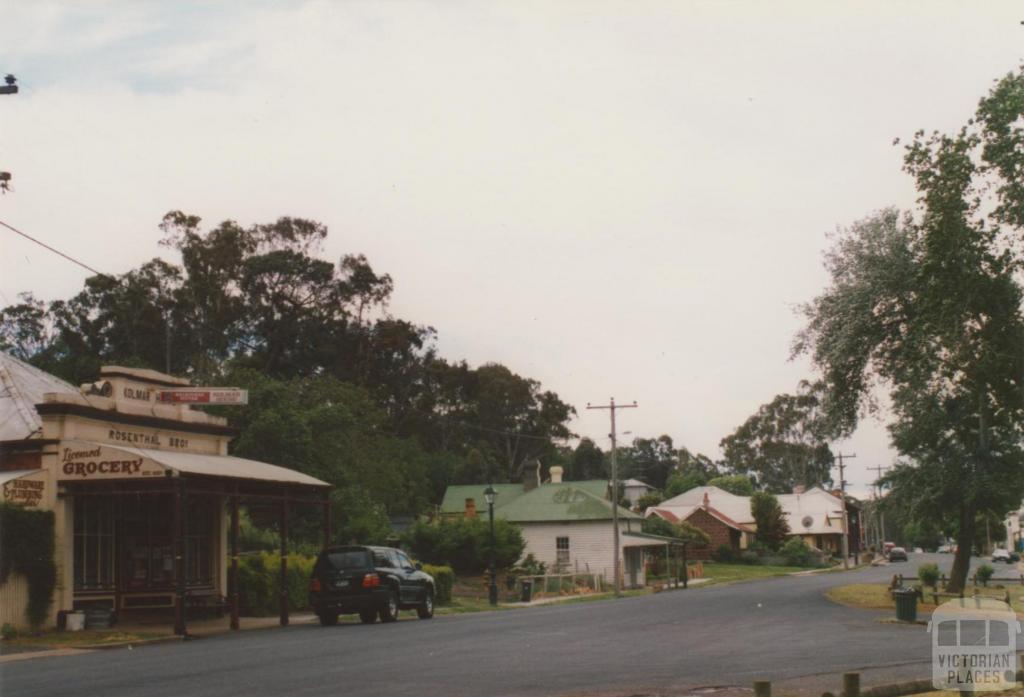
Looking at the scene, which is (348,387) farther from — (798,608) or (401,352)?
(798,608)

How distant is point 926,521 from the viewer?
4019cm

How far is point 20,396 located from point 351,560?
28.9 feet

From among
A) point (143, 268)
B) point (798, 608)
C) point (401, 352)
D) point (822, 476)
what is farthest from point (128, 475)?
point (822, 476)

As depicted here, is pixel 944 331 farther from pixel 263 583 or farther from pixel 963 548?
Result: pixel 263 583

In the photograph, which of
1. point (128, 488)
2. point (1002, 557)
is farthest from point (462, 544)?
point (1002, 557)

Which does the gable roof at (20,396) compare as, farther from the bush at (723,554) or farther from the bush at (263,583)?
the bush at (723,554)

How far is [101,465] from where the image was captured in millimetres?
25703

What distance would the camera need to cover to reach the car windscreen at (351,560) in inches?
1105

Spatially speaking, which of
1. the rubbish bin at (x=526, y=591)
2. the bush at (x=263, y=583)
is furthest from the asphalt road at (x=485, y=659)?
the rubbish bin at (x=526, y=591)

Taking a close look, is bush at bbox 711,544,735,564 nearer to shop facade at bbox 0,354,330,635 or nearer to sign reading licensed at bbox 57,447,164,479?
shop facade at bbox 0,354,330,635

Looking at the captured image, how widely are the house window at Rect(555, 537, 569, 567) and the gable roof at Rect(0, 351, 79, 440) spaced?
114 feet

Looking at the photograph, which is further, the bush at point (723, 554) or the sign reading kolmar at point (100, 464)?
the bush at point (723, 554)

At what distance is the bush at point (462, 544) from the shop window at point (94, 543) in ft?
81.7

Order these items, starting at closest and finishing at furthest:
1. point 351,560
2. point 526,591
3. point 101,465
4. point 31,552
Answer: point 31,552
point 101,465
point 351,560
point 526,591
